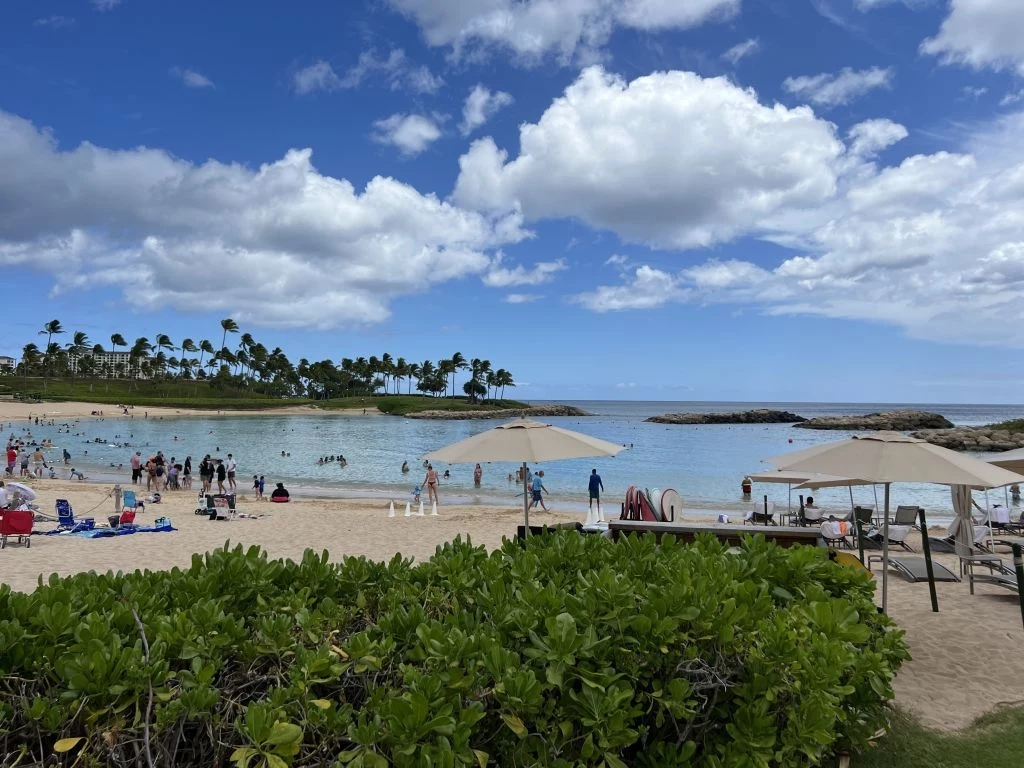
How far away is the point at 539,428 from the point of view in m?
8.46

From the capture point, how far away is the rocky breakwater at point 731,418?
4090 inches

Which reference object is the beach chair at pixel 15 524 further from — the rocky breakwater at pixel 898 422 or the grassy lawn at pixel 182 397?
the grassy lawn at pixel 182 397

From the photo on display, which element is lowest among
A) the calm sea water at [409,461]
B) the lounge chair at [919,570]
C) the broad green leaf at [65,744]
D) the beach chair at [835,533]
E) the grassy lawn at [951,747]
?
the calm sea water at [409,461]

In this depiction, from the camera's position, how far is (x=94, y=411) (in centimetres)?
8669

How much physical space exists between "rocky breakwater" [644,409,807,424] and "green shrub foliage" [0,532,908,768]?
10289 centimetres

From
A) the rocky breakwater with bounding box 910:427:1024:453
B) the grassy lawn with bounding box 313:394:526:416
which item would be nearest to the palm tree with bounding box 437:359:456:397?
the grassy lawn with bounding box 313:394:526:416

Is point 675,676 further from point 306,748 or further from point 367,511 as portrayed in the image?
point 367,511

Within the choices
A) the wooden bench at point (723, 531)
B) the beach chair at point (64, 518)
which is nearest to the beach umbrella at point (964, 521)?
the wooden bench at point (723, 531)

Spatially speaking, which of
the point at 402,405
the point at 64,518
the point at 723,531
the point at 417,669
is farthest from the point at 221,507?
the point at 402,405

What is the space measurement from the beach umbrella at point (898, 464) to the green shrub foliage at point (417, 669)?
339cm

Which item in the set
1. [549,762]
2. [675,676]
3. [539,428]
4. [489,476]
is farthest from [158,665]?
[489,476]

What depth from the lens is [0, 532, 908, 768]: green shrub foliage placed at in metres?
2.19

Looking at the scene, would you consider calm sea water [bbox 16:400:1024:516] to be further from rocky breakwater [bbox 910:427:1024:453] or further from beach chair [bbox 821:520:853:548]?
rocky breakwater [bbox 910:427:1024:453]

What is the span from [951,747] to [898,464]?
2910 millimetres
